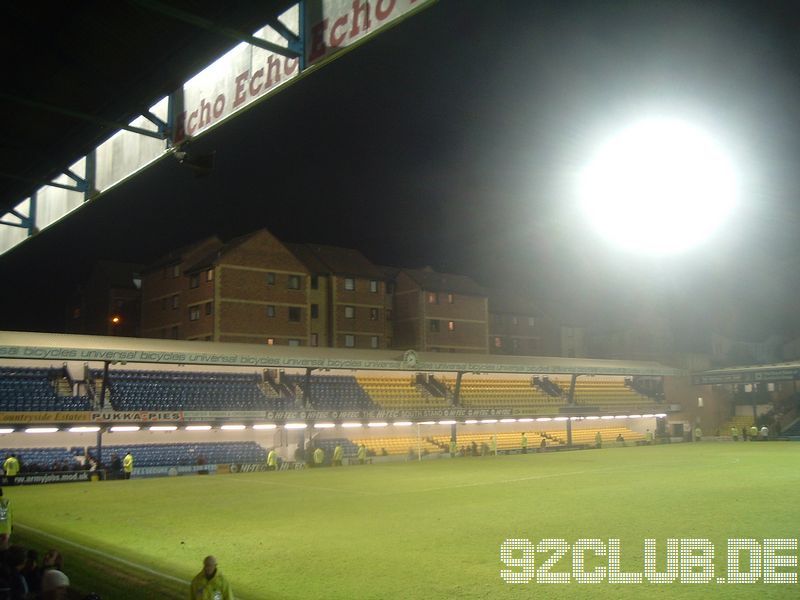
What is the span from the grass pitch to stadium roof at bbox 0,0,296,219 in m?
6.57

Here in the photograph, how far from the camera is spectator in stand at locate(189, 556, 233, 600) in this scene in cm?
735

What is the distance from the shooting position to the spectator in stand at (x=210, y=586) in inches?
289

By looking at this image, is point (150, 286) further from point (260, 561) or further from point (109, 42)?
point (109, 42)

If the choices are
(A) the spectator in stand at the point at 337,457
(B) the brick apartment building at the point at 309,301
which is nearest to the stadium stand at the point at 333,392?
(A) the spectator in stand at the point at 337,457

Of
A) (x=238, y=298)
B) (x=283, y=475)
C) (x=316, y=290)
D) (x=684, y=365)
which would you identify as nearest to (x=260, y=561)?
(x=283, y=475)

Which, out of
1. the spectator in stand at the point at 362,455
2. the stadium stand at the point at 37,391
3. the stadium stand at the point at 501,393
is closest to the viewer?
the stadium stand at the point at 37,391

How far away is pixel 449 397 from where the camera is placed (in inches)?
1763

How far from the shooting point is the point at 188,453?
33688 millimetres

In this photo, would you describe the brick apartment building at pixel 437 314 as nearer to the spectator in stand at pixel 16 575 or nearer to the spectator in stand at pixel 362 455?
the spectator in stand at pixel 362 455

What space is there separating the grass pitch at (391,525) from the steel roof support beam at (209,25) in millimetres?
7388

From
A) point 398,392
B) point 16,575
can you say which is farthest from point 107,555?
point 398,392

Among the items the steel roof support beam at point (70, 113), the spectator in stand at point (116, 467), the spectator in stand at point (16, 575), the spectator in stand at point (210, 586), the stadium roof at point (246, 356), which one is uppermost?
the steel roof support beam at point (70, 113)

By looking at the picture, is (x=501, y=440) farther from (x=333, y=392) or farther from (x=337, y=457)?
(x=337, y=457)

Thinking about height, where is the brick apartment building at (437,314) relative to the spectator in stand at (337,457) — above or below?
above
